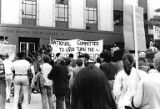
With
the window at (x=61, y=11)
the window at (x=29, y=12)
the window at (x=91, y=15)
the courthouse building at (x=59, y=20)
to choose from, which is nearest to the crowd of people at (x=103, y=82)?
the courthouse building at (x=59, y=20)

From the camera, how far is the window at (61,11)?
2992 cm

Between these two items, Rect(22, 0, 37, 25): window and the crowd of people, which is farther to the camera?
Rect(22, 0, 37, 25): window

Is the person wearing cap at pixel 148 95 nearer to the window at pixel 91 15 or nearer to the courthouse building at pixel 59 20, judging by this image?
the courthouse building at pixel 59 20

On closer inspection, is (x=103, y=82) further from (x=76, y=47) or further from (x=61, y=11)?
(x=61, y=11)

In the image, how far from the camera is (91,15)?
1240 inches

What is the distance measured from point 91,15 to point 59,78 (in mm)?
21555

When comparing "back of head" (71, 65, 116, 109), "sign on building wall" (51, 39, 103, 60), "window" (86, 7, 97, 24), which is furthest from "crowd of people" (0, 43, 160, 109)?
"window" (86, 7, 97, 24)

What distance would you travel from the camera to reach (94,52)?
17.4 metres

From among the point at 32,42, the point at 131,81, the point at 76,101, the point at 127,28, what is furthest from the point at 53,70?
the point at 32,42

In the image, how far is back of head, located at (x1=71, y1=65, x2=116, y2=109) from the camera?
10.7 feet

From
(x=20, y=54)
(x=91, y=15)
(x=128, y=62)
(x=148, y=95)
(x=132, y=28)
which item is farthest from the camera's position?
(x=91, y=15)

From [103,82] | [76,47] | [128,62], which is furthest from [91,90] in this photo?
[76,47]

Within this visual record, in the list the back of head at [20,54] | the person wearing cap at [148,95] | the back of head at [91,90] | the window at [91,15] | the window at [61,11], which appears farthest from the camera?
the window at [91,15]

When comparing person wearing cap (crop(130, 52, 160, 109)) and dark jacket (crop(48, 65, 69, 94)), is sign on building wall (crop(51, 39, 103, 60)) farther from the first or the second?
person wearing cap (crop(130, 52, 160, 109))
